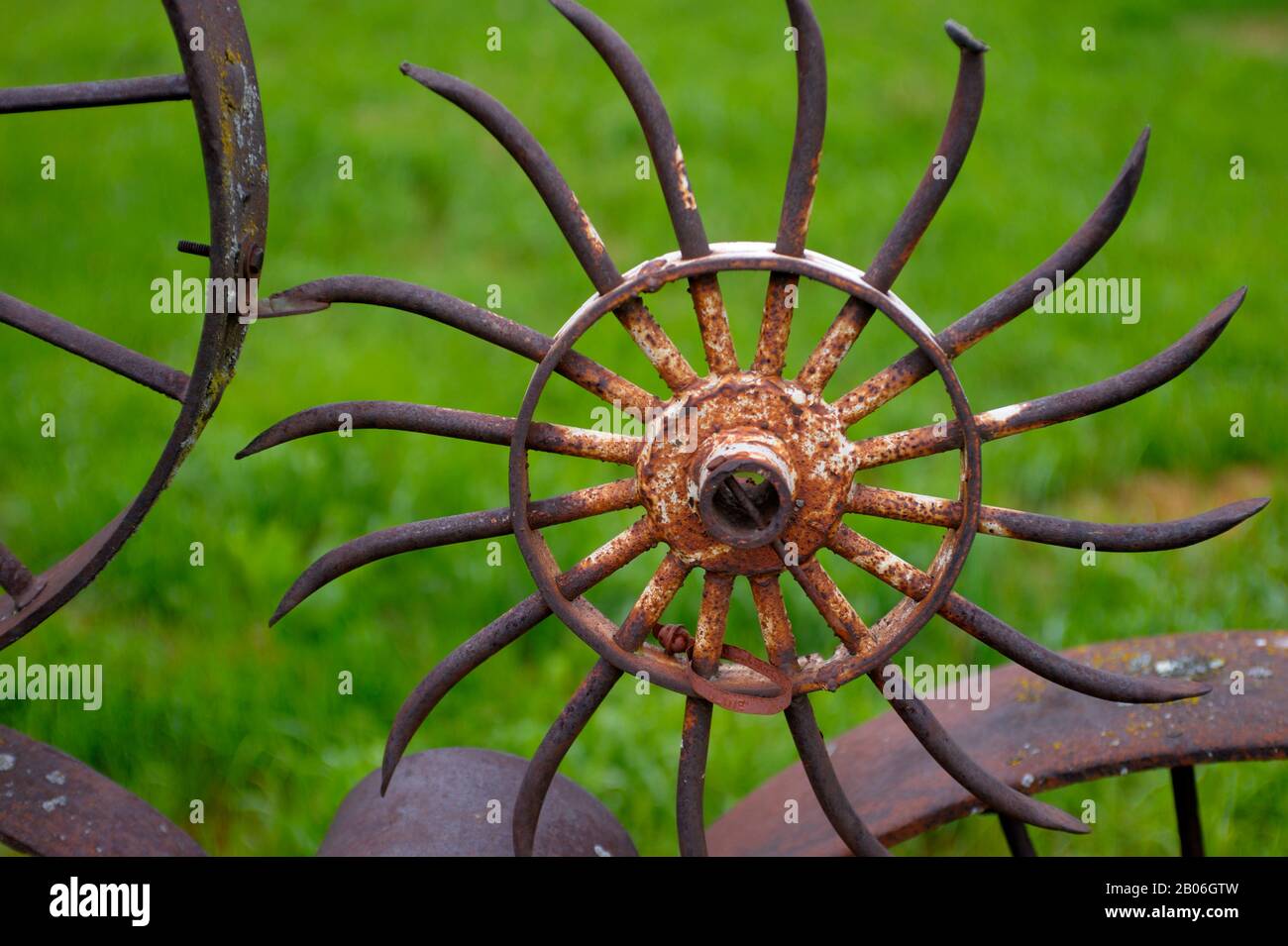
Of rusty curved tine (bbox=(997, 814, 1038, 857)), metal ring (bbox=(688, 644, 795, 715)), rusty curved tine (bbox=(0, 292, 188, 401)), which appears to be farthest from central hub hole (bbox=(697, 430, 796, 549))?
rusty curved tine (bbox=(997, 814, 1038, 857))

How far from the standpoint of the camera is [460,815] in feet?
6.48

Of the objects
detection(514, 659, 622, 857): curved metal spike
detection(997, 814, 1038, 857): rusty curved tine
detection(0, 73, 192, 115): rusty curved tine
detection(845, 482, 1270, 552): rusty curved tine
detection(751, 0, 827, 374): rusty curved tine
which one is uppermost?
detection(0, 73, 192, 115): rusty curved tine

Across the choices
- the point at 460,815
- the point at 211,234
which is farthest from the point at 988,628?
the point at 211,234

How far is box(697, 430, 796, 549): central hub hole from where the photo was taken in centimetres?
149

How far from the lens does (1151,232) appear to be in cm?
485

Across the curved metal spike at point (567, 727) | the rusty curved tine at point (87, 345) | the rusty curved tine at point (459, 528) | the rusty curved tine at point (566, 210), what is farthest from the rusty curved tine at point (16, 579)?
the rusty curved tine at point (566, 210)

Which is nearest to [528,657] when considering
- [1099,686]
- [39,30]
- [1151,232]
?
[1099,686]

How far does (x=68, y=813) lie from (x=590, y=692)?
85 centimetres

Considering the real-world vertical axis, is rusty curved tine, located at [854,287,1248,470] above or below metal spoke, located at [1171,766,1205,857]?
above

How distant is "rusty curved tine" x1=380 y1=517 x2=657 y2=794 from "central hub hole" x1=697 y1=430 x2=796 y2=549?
0.36ft

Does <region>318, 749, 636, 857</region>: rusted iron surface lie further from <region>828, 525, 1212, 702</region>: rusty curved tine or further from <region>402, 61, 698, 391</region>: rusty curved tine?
<region>402, 61, 698, 391</region>: rusty curved tine

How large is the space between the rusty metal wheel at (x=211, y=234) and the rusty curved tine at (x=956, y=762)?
0.94 metres

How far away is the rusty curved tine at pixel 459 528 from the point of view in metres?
1.62

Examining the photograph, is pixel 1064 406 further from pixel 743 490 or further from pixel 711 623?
pixel 711 623
